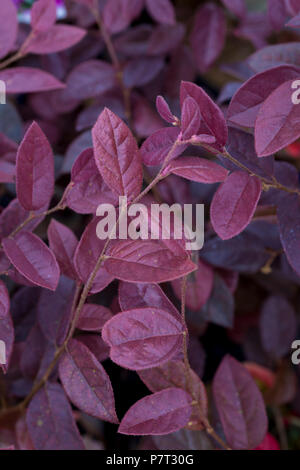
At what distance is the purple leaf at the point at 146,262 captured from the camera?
0.44 metres

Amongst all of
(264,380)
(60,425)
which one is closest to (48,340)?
(60,425)

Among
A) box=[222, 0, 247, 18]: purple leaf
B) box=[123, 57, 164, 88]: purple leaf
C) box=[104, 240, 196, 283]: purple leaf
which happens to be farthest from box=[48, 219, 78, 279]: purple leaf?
box=[222, 0, 247, 18]: purple leaf

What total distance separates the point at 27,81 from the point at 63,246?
0.80 ft

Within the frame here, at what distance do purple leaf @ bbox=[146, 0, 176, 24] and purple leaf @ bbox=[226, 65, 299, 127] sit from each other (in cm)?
43

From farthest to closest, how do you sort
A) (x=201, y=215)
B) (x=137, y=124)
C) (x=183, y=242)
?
(x=137, y=124), (x=201, y=215), (x=183, y=242)

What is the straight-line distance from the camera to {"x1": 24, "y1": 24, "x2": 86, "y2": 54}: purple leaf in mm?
718

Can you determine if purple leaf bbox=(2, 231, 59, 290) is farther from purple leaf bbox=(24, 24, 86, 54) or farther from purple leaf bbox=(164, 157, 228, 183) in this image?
purple leaf bbox=(24, 24, 86, 54)

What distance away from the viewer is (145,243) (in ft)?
1.53

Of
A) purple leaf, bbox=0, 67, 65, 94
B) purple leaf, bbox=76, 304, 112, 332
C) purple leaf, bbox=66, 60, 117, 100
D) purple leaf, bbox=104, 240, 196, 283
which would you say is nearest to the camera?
purple leaf, bbox=104, 240, 196, 283

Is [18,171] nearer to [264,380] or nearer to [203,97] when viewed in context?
[203,97]

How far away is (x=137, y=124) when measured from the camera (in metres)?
0.85

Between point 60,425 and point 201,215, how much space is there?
32 centimetres

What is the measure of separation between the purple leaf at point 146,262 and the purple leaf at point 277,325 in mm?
482

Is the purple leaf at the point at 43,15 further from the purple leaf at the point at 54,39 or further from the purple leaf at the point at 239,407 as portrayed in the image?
the purple leaf at the point at 239,407
